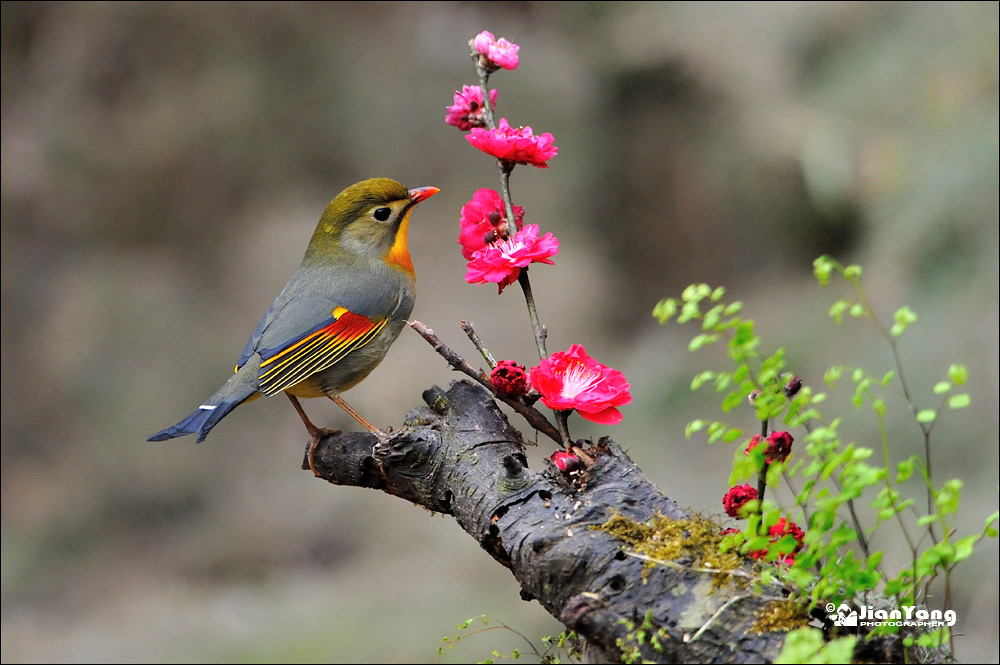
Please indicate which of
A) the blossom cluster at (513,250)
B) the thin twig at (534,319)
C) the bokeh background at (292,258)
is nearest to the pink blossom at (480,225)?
the blossom cluster at (513,250)

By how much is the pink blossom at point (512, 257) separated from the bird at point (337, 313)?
49 centimetres

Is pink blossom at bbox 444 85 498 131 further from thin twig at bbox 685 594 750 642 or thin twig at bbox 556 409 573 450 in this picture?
thin twig at bbox 685 594 750 642

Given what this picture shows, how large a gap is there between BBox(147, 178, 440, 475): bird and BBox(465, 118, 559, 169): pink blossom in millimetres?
455

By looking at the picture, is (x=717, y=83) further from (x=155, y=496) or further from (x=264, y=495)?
(x=155, y=496)

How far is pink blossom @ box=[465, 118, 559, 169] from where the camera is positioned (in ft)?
5.26

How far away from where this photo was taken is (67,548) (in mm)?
4418

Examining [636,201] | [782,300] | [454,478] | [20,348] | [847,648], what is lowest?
[847,648]

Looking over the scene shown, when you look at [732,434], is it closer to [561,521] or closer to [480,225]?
[561,521]

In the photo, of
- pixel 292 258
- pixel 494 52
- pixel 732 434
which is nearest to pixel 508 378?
pixel 732 434

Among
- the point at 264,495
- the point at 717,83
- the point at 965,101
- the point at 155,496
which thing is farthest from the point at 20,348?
the point at 965,101

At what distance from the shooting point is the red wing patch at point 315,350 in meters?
1.97

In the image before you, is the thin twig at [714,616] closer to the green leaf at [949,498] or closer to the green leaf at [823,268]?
the green leaf at [949,498]

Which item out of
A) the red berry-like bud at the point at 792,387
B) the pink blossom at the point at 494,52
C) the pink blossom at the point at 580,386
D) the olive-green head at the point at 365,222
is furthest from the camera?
the olive-green head at the point at 365,222

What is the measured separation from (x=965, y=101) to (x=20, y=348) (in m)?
4.42
